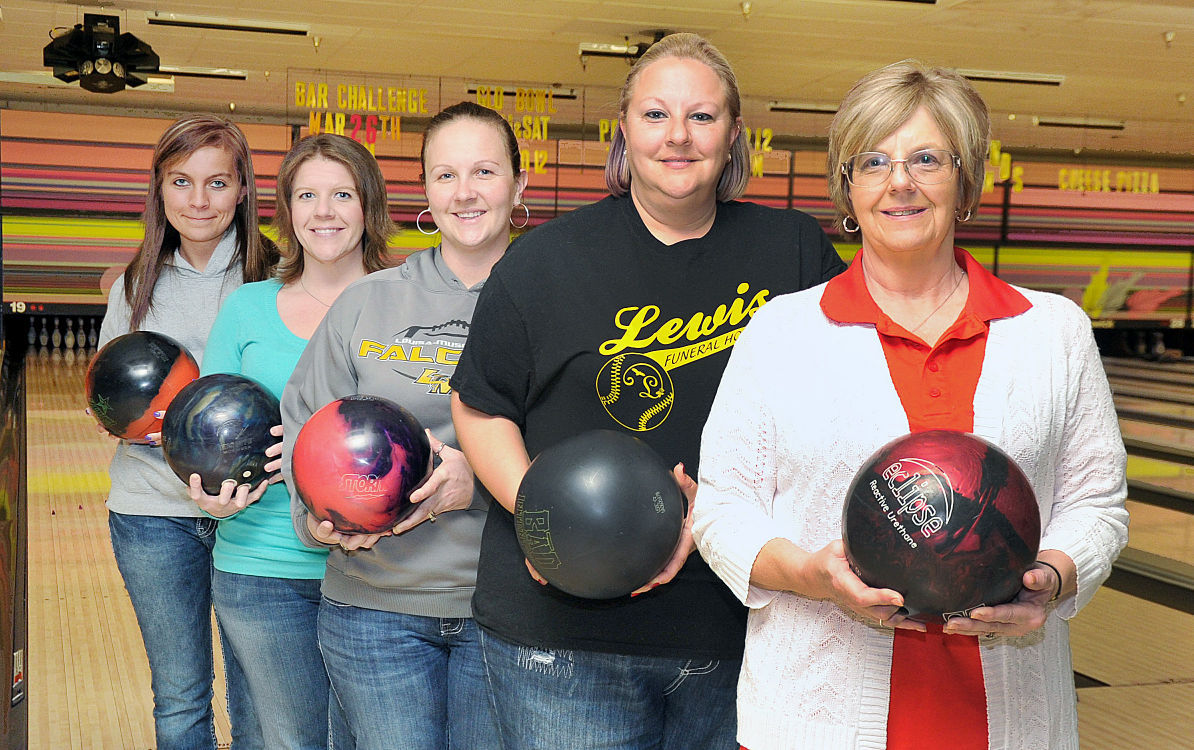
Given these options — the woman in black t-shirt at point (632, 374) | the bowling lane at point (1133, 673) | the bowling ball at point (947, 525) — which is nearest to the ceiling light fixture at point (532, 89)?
the bowling lane at point (1133, 673)

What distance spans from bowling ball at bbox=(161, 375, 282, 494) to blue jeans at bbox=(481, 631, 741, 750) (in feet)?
1.89

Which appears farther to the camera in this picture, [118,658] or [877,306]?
[118,658]

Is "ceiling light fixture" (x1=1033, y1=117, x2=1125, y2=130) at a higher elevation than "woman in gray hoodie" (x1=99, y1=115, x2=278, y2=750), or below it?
higher

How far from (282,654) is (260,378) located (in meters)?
0.43

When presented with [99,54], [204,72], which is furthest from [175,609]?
[204,72]

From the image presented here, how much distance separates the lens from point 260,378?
68.1 inches

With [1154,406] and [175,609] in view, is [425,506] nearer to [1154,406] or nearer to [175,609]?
[175,609]

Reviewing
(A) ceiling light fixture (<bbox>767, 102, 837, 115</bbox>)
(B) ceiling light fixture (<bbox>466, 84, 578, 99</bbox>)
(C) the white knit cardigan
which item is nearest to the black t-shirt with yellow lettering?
(C) the white knit cardigan

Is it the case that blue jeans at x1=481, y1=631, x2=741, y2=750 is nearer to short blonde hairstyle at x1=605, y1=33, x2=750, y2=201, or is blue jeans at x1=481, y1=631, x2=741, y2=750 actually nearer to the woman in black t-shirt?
the woman in black t-shirt

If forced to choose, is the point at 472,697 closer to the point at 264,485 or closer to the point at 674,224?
the point at 264,485

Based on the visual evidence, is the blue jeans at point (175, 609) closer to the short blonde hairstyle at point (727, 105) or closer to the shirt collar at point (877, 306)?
the short blonde hairstyle at point (727, 105)

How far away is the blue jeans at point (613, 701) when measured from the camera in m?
1.20

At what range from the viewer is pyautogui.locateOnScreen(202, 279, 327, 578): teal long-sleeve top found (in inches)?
64.2

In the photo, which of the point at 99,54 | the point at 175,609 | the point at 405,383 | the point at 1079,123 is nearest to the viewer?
the point at 405,383
